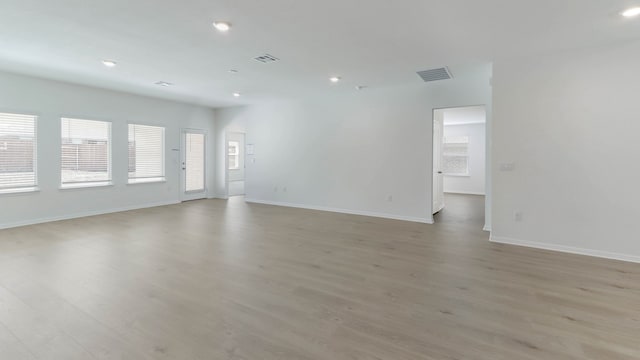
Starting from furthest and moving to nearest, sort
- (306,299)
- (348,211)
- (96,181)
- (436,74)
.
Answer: (348,211)
(96,181)
(436,74)
(306,299)

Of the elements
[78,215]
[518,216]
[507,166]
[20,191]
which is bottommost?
[78,215]

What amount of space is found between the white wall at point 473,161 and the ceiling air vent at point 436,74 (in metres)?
6.44

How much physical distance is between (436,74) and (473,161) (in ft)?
23.2

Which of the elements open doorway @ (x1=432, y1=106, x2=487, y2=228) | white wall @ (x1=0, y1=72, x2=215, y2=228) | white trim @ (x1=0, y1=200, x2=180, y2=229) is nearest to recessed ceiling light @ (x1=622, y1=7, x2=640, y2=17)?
open doorway @ (x1=432, y1=106, x2=487, y2=228)

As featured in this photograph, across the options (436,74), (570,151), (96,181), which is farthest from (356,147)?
(96,181)

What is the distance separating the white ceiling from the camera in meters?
2.97

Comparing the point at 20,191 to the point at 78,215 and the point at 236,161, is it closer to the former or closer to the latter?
the point at 78,215

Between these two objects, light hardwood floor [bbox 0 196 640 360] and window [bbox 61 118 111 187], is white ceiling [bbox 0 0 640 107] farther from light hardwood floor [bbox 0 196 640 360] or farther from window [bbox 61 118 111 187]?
light hardwood floor [bbox 0 196 640 360]

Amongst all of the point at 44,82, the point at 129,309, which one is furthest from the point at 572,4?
the point at 44,82

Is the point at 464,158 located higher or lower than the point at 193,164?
higher

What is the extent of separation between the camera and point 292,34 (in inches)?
142

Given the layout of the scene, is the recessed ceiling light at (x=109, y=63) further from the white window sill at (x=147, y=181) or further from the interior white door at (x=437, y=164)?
the interior white door at (x=437, y=164)

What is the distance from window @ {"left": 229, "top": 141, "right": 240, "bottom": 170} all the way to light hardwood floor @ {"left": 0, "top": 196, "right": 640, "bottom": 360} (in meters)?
7.35

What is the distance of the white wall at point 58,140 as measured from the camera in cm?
558
